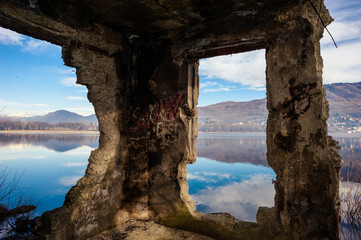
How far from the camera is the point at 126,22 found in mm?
2898

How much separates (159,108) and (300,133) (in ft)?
5.89

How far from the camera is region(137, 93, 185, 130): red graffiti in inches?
122

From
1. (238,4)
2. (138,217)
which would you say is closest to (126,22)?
(238,4)

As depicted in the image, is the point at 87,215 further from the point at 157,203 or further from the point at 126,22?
the point at 126,22

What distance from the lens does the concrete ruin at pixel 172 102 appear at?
225 centimetres

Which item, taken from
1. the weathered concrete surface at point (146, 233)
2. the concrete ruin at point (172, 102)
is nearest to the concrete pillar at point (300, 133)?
the concrete ruin at point (172, 102)

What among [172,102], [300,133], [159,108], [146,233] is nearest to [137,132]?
[159,108]

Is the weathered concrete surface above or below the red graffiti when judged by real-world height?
below

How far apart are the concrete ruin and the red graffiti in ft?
0.05

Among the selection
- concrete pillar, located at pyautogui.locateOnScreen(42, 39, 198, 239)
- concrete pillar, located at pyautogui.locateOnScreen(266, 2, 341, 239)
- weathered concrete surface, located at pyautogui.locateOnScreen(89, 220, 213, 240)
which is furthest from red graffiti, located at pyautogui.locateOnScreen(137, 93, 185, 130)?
weathered concrete surface, located at pyautogui.locateOnScreen(89, 220, 213, 240)

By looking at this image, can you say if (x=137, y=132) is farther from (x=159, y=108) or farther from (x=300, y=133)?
(x=300, y=133)

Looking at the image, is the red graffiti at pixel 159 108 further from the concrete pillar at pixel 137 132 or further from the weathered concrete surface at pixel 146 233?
the weathered concrete surface at pixel 146 233

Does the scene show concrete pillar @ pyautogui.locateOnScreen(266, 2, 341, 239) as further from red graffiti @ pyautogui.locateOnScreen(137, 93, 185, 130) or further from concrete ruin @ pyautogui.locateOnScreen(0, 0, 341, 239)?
red graffiti @ pyautogui.locateOnScreen(137, 93, 185, 130)

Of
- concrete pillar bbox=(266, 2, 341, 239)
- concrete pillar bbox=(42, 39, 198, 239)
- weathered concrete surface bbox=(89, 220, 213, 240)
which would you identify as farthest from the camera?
concrete pillar bbox=(42, 39, 198, 239)
